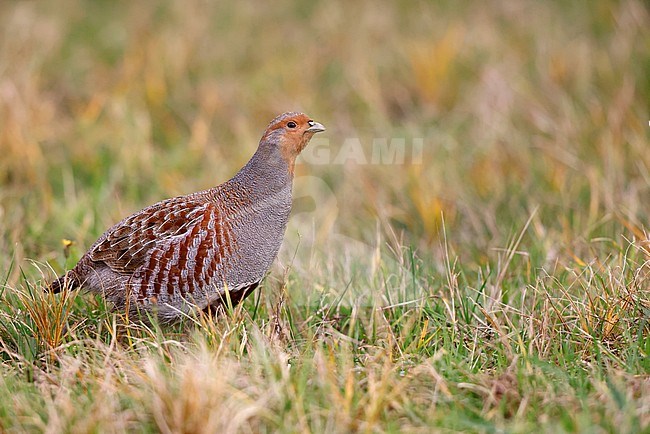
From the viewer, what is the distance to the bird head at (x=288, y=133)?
146 inches

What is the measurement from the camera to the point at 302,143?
3.78 metres

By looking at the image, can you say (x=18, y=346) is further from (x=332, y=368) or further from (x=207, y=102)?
(x=207, y=102)

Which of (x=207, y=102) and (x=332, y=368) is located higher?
(x=207, y=102)

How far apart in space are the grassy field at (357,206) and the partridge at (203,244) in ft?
0.46

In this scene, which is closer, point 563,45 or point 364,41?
point 563,45

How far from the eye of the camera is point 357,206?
601 centimetres

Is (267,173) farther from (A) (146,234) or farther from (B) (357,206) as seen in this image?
(B) (357,206)

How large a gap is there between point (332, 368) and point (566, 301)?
4.11ft

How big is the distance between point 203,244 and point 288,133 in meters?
0.60

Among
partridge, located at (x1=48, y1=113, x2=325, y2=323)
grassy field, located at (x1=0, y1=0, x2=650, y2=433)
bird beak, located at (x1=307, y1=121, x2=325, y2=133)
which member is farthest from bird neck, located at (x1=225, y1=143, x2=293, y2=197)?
grassy field, located at (x1=0, y1=0, x2=650, y2=433)

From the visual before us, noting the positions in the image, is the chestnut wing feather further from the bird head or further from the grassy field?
the bird head

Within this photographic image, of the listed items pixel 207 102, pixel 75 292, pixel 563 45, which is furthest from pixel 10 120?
pixel 563 45

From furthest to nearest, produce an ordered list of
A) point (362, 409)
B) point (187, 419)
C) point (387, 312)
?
point (387, 312)
point (362, 409)
point (187, 419)

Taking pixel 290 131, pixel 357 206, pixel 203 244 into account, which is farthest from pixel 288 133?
pixel 357 206
